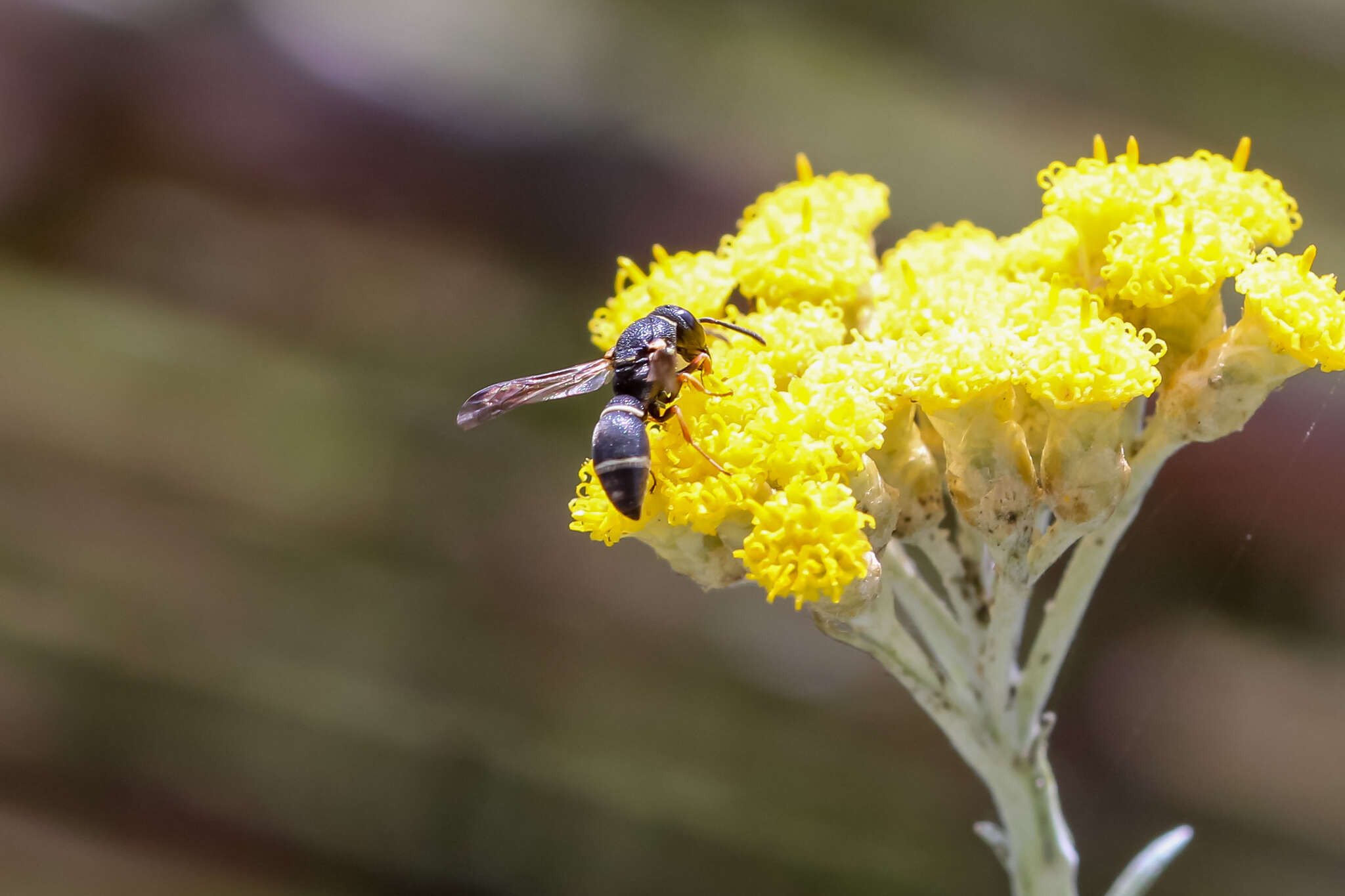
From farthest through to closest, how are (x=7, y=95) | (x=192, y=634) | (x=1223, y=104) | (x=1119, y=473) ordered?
A: (x=192, y=634) < (x=1223, y=104) < (x=7, y=95) < (x=1119, y=473)

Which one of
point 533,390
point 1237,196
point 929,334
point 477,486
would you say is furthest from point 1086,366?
point 477,486

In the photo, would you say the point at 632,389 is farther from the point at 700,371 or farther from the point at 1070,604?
the point at 1070,604

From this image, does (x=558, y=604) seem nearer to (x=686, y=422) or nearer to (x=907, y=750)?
(x=907, y=750)

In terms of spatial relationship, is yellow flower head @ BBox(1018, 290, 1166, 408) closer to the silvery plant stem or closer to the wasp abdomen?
the silvery plant stem

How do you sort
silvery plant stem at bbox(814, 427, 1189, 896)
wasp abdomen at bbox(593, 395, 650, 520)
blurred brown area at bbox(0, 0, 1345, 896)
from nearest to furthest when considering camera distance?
wasp abdomen at bbox(593, 395, 650, 520), silvery plant stem at bbox(814, 427, 1189, 896), blurred brown area at bbox(0, 0, 1345, 896)

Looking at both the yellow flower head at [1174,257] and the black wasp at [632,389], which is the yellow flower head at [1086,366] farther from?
the black wasp at [632,389]

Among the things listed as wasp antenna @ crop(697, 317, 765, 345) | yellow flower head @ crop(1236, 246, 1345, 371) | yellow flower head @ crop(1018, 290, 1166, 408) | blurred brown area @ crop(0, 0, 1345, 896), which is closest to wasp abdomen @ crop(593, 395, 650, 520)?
wasp antenna @ crop(697, 317, 765, 345)

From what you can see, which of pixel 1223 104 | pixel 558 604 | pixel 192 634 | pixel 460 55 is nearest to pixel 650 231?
pixel 460 55
